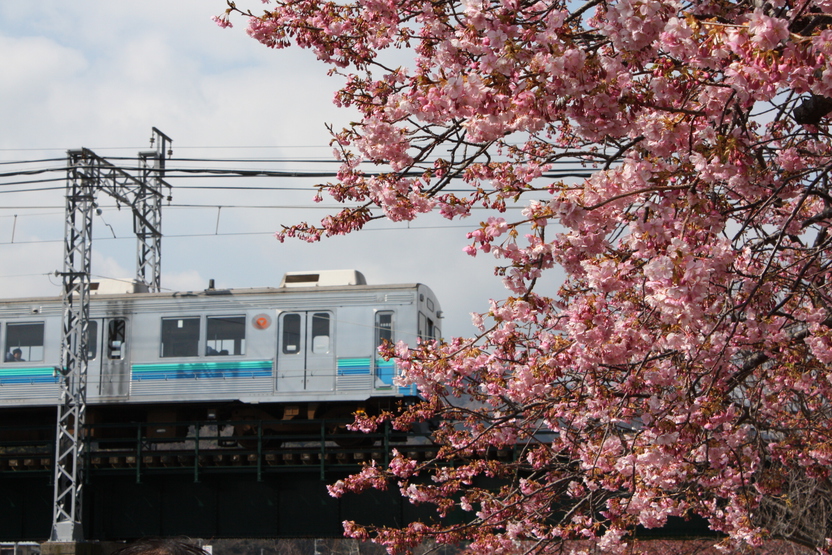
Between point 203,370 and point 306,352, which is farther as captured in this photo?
point 203,370

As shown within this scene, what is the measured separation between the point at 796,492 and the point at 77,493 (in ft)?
36.7

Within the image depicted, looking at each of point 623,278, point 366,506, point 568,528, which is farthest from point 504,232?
point 366,506

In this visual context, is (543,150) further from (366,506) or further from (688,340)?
(366,506)

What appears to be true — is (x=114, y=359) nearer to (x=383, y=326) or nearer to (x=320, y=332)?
(x=320, y=332)

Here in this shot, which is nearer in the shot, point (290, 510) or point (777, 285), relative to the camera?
point (777, 285)

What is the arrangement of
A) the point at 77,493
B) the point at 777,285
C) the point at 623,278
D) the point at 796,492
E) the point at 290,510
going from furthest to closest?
the point at 290,510 < the point at 77,493 < the point at 796,492 < the point at 777,285 < the point at 623,278

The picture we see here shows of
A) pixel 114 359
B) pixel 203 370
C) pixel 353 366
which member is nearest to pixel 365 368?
pixel 353 366

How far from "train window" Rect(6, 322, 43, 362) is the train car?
0.07 feet

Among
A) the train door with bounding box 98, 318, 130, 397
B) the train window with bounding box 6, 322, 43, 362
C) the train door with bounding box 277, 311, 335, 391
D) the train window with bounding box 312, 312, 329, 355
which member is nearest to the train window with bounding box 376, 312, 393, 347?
the train door with bounding box 277, 311, 335, 391

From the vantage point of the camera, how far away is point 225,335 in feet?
57.9

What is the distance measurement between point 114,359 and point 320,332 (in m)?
4.32

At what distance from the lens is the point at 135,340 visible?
17984 millimetres

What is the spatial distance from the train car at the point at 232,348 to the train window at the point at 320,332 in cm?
2

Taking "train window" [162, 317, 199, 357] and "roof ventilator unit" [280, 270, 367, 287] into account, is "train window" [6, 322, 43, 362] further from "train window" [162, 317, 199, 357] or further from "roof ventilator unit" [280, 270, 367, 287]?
"roof ventilator unit" [280, 270, 367, 287]
